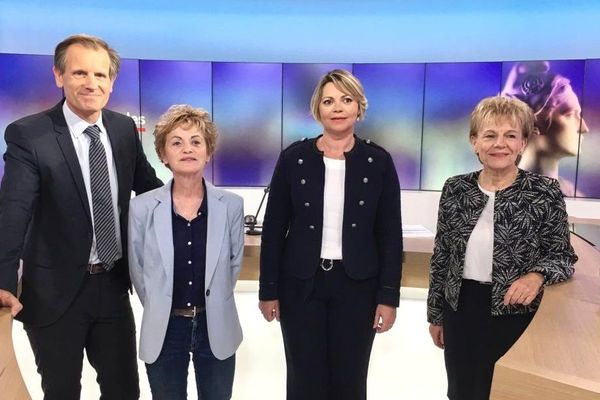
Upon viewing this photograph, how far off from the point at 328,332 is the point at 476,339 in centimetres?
53

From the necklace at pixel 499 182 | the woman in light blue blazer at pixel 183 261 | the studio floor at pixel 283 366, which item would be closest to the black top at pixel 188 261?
the woman in light blue blazer at pixel 183 261

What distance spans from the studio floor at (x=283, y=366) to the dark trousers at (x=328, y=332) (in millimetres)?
1045

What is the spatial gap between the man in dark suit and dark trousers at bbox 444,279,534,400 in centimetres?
119

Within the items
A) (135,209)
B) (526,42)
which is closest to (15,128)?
(135,209)

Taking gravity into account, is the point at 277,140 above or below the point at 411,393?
above

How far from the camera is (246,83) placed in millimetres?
5031

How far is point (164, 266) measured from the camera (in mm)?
1726

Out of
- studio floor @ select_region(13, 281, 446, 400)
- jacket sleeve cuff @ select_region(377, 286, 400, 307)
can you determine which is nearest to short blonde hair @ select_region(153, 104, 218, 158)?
jacket sleeve cuff @ select_region(377, 286, 400, 307)

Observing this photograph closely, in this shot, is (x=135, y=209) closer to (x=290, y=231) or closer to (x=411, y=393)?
(x=290, y=231)

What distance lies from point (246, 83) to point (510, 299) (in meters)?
3.96

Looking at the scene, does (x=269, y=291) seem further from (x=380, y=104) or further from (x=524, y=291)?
(x=380, y=104)

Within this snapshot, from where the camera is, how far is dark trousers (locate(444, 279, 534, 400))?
161 centimetres

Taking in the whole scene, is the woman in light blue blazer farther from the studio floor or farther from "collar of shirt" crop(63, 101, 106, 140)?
the studio floor

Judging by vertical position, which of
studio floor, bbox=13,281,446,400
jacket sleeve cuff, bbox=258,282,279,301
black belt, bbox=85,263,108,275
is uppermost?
black belt, bbox=85,263,108,275
